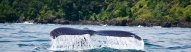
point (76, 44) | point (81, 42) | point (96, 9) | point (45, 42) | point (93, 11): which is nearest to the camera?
point (81, 42)

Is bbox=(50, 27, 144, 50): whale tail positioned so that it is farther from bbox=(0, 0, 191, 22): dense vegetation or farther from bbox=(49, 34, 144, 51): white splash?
bbox=(0, 0, 191, 22): dense vegetation

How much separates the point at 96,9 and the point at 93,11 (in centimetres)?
190

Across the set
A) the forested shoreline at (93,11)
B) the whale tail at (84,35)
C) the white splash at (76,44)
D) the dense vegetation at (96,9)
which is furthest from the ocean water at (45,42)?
the dense vegetation at (96,9)

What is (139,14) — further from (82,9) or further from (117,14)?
(82,9)

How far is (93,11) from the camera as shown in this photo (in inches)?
4373

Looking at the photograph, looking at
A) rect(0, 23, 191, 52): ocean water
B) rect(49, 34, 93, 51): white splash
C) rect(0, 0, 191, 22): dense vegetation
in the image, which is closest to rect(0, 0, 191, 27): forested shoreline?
rect(0, 0, 191, 22): dense vegetation

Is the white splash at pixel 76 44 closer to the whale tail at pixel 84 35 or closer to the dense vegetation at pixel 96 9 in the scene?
the whale tail at pixel 84 35

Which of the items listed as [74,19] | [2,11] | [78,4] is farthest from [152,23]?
[2,11]

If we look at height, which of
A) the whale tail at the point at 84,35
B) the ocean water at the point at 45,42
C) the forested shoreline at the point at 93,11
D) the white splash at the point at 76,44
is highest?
the whale tail at the point at 84,35

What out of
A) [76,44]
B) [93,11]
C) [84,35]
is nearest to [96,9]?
[93,11]

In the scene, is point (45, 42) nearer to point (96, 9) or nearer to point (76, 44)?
point (76, 44)

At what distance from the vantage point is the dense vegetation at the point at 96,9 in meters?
→ 94.9

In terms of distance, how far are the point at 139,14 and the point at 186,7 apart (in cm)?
1276

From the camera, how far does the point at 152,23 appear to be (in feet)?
263
